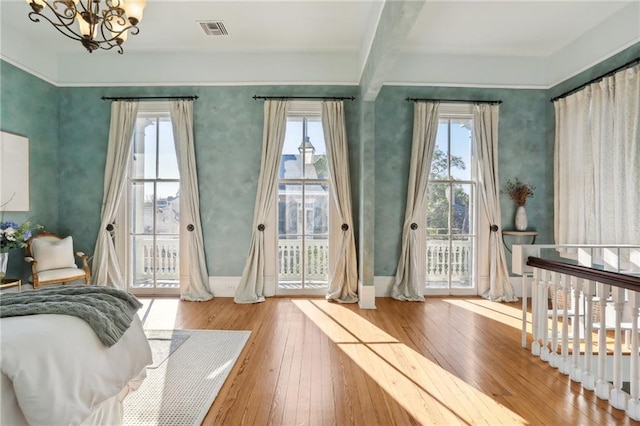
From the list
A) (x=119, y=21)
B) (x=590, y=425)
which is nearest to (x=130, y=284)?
(x=119, y=21)

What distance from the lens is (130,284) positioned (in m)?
4.90

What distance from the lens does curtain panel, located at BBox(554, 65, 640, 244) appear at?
3477mm

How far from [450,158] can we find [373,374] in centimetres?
351

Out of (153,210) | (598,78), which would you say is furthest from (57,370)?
(598,78)

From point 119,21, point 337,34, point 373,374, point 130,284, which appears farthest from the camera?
point 130,284

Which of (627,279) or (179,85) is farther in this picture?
(179,85)

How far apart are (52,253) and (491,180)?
5941 millimetres

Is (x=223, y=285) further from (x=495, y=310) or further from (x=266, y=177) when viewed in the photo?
(x=495, y=310)

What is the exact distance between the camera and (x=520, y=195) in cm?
476

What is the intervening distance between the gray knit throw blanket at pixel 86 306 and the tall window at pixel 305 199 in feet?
10.1

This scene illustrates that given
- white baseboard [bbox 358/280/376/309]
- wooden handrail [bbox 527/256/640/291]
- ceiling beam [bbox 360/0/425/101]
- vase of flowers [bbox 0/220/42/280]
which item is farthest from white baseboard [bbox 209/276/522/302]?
ceiling beam [bbox 360/0/425/101]

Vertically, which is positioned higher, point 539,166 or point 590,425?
point 539,166

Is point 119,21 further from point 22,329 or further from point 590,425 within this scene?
point 590,425

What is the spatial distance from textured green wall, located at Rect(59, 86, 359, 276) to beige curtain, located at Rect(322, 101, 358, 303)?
0.60ft
